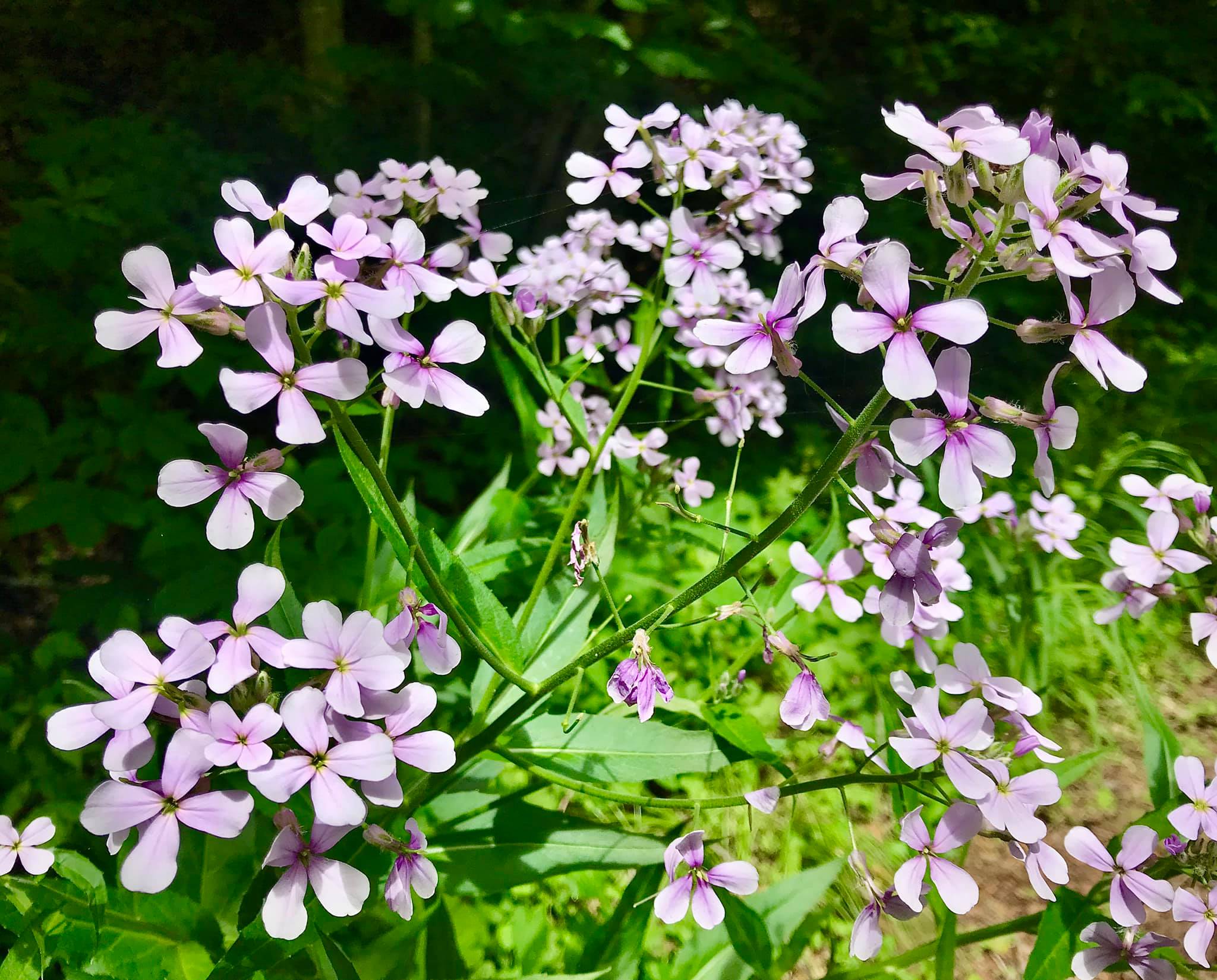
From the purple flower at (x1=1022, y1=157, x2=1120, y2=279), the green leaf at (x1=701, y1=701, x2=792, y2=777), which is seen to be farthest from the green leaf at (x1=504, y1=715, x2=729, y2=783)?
the purple flower at (x1=1022, y1=157, x2=1120, y2=279)

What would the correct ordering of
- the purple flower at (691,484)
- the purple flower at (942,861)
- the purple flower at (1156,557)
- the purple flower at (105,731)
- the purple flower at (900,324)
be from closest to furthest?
the purple flower at (900,324), the purple flower at (105,731), the purple flower at (942,861), the purple flower at (1156,557), the purple flower at (691,484)

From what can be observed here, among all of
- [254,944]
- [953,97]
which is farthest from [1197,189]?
[254,944]

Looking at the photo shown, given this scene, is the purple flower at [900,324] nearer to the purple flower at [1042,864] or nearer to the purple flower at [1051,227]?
the purple flower at [1051,227]

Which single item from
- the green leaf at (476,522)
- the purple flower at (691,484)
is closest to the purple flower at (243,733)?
the green leaf at (476,522)

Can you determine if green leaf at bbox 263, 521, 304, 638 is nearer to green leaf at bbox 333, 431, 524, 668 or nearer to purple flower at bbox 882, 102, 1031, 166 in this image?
green leaf at bbox 333, 431, 524, 668

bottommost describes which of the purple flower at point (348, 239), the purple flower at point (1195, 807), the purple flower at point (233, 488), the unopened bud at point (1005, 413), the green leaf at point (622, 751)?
the green leaf at point (622, 751)
